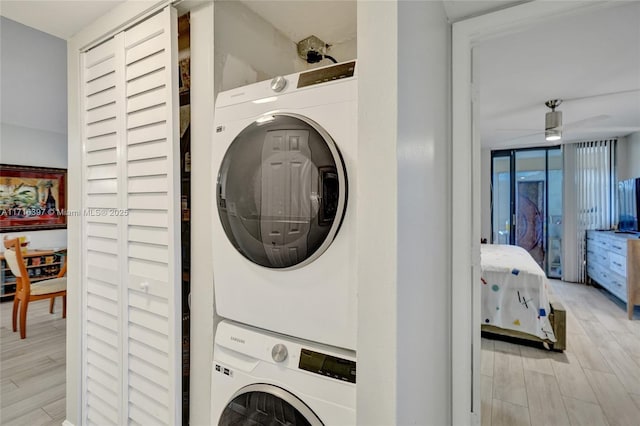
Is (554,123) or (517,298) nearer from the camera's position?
(517,298)

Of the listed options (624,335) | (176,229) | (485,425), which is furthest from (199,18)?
(624,335)

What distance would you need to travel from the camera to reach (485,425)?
1953 millimetres

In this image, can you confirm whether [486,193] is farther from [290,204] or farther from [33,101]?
[33,101]

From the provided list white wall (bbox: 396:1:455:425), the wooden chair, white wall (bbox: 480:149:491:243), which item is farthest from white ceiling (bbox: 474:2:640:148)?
the wooden chair

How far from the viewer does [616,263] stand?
4.14m

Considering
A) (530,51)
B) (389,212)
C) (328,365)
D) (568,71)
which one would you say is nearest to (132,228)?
(328,365)

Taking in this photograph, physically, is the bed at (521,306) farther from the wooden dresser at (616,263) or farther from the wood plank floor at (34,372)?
the wood plank floor at (34,372)

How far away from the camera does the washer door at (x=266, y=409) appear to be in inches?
37.6

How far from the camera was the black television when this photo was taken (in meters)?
4.21

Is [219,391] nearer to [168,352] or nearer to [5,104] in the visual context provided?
[168,352]

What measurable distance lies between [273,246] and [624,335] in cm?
409

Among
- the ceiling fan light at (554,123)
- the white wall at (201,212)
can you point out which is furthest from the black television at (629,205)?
the white wall at (201,212)

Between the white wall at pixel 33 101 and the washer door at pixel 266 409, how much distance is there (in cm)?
267

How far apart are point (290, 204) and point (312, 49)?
1.12 m
